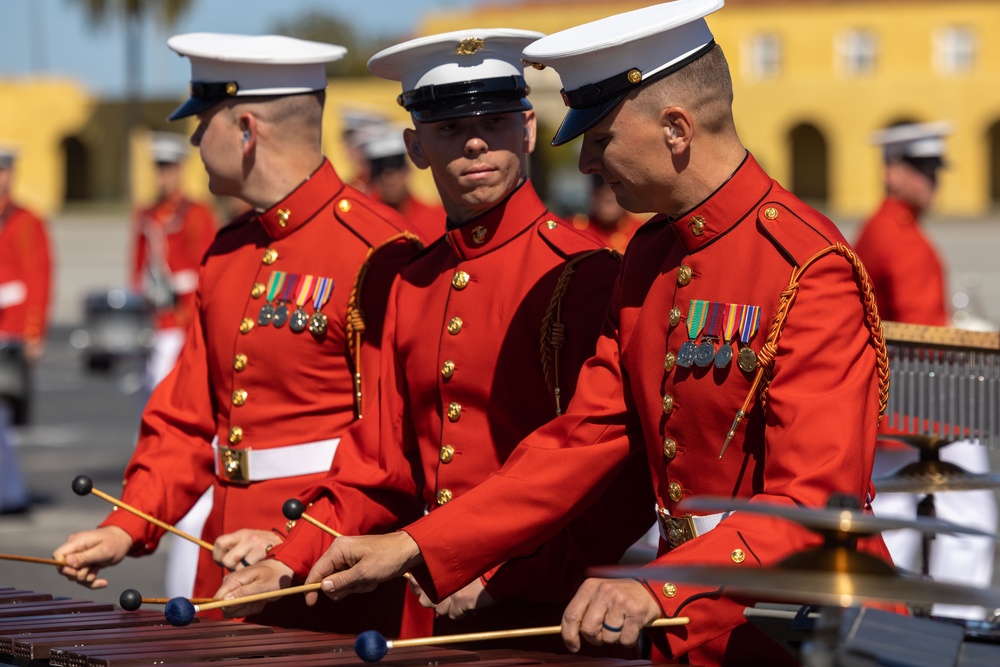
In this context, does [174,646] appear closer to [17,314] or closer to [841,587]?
[841,587]

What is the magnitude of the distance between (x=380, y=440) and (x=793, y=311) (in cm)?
123

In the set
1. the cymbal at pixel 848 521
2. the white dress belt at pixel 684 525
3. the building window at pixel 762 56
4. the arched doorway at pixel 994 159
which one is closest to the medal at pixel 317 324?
the white dress belt at pixel 684 525

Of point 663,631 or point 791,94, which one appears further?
point 791,94

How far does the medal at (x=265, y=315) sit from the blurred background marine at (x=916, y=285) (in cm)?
325

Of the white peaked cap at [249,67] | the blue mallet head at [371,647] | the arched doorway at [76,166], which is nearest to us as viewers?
the blue mallet head at [371,647]

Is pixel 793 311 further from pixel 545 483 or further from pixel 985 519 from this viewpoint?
pixel 985 519

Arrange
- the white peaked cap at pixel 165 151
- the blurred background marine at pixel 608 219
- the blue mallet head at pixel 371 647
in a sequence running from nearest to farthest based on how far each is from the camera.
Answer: the blue mallet head at pixel 371 647, the blurred background marine at pixel 608 219, the white peaked cap at pixel 165 151

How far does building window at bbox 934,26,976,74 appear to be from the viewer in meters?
56.9

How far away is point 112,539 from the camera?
14.3ft

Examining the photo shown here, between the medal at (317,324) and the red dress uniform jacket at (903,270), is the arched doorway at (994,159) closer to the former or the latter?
the red dress uniform jacket at (903,270)

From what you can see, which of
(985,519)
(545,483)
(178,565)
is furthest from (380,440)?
(985,519)

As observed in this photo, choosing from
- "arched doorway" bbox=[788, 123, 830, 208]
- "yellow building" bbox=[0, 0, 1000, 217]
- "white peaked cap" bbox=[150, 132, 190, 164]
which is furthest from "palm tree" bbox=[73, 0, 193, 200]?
"white peaked cap" bbox=[150, 132, 190, 164]

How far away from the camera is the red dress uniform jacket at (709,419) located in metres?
3.06

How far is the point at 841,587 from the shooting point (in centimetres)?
225
